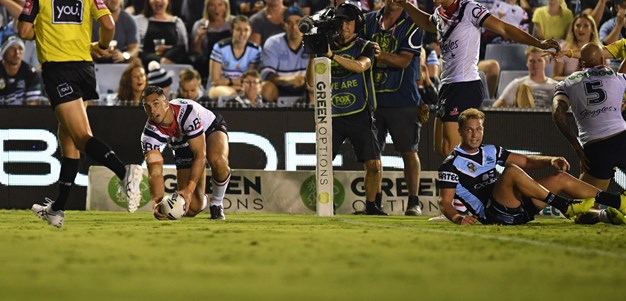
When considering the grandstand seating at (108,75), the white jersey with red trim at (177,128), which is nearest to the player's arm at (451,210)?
the white jersey with red trim at (177,128)

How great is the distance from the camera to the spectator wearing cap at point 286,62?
48.9 ft

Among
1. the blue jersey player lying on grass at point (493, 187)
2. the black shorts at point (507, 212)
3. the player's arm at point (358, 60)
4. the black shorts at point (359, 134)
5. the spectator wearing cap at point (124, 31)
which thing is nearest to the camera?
the blue jersey player lying on grass at point (493, 187)

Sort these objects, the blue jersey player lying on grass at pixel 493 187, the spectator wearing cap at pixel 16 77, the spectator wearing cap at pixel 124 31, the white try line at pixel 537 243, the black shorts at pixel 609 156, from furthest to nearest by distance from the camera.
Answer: the spectator wearing cap at pixel 124 31 → the spectator wearing cap at pixel 16 77 → the black shorts at pixel 609 156 → the blue jersey player lying on grass at pixel 493 187 → the white try line at pixel 537 243

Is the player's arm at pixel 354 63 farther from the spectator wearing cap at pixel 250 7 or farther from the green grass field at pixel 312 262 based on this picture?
the spectator wearing cap at pixel 250 7

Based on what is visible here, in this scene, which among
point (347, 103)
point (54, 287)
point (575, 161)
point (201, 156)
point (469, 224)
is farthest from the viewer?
point (575, 161)

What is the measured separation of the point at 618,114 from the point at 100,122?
584 centimetres

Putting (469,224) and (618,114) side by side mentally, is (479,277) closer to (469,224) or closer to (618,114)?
(469,224)

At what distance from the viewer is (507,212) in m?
9.12

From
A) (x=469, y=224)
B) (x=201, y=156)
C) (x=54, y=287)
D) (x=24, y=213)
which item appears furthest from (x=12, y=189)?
(x=54, y=287)

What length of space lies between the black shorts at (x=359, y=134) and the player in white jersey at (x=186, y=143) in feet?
4.89

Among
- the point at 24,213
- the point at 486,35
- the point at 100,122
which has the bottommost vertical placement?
the point at 24,213

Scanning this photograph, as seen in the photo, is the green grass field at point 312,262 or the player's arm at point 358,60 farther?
the player's arm at point 358,60

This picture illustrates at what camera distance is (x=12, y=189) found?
12977mm

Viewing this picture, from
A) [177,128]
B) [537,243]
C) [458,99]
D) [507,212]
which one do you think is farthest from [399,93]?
[537,243]
